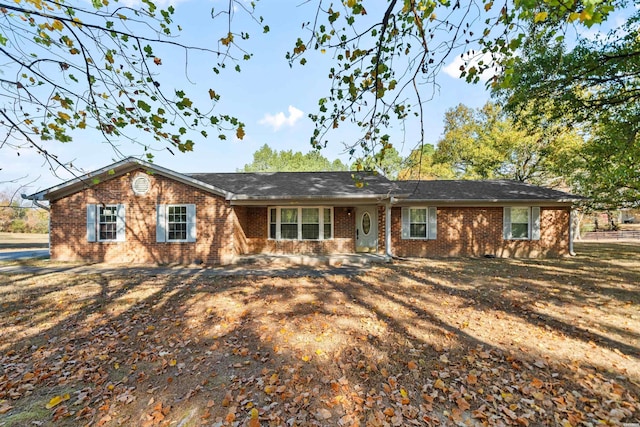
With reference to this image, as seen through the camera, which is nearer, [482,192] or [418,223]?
[418,223]

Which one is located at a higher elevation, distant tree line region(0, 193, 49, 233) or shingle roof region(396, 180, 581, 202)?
shingle roof region(396, 180, 581, 202)

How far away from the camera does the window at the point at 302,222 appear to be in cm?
1209

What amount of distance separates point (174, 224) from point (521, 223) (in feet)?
47.7

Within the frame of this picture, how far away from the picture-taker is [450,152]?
25156mm

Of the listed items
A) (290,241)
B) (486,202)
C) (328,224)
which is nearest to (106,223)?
(290,241)

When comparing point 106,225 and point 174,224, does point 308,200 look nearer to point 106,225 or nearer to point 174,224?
point 174,224

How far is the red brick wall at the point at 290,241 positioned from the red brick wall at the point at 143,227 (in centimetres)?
142

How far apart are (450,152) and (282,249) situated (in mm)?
19829

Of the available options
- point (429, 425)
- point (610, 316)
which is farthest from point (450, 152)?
point (429, 425)

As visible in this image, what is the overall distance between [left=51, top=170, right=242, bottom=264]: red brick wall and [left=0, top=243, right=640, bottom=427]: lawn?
11.7ft

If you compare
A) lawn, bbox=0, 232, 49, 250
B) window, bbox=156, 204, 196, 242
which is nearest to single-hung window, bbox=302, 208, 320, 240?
window, bbox=156, 204, 196, 242

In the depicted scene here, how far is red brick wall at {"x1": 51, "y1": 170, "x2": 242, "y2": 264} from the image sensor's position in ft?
34.7

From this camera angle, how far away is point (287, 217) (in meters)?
12.1

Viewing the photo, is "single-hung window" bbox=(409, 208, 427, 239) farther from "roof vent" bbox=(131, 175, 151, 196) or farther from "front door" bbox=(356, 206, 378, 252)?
"roof vent" bbox=(131, 175, 151, 196)
